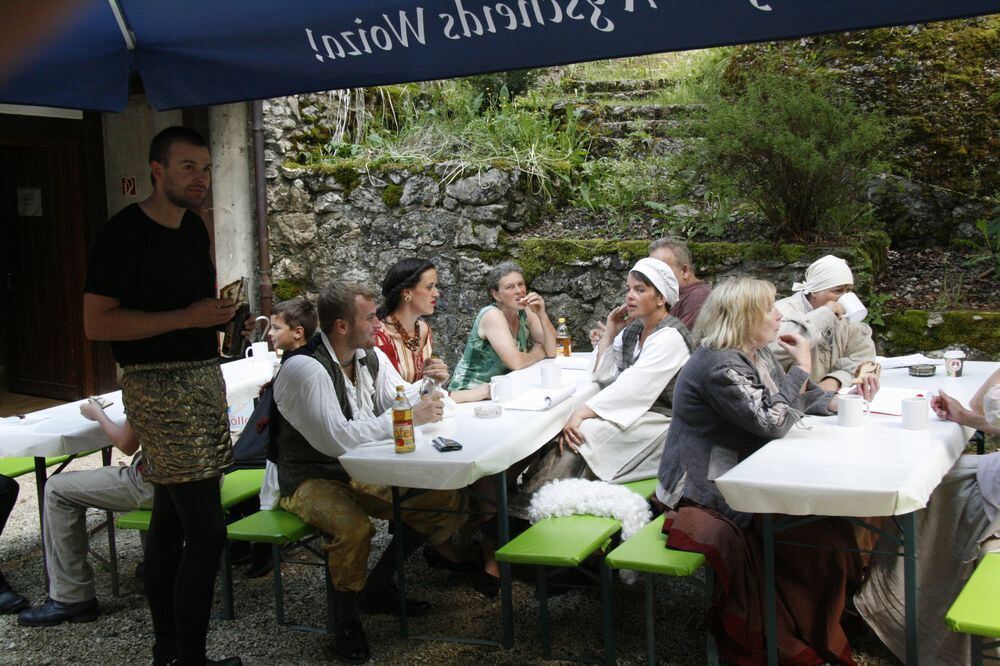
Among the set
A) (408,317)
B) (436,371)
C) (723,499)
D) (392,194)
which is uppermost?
(392,194)

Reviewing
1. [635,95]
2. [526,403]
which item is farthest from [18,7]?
[635,95]

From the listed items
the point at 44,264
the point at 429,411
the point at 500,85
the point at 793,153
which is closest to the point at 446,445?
the point at 429,411

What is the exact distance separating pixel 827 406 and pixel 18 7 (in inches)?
134

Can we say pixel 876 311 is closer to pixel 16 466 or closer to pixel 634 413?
pixel 634 413

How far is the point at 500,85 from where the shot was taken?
407 inches

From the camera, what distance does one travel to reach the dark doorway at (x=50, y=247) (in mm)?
8430

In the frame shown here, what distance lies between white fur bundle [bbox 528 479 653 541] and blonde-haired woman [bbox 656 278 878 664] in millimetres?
118

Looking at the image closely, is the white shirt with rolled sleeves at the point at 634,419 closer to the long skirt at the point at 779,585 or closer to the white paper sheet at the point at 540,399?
the white paper sheet at the point at 540,399

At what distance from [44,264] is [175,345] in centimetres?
657

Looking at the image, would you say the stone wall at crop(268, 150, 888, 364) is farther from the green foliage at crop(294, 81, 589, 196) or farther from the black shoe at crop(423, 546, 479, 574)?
the black shoe at crop(423, 546, 479, 574)

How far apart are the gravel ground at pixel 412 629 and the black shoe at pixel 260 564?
57 mm

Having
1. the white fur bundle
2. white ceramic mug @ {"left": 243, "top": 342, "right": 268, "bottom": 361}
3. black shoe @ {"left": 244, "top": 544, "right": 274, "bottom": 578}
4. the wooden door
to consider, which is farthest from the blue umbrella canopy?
the wooden door

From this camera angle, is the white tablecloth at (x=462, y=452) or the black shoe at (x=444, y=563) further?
the black shoe at (x=444, y=563)

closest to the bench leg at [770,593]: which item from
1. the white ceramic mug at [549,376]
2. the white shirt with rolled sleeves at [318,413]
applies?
the white shirt with rolled sleeves at [318,413]
